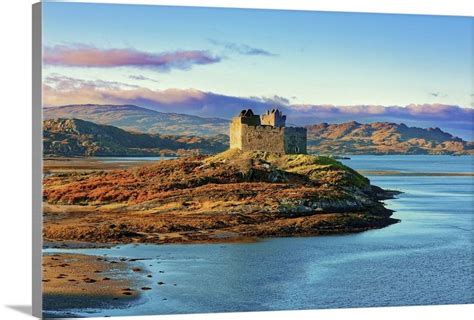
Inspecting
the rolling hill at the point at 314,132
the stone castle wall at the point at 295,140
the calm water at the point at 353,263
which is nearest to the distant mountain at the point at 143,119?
the rolling hill at the point at 314,132

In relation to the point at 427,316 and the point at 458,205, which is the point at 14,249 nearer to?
the point at 427,316

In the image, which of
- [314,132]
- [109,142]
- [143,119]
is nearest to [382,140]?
[314,132]

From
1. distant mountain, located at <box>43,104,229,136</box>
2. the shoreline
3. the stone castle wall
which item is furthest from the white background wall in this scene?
the stone castle wall

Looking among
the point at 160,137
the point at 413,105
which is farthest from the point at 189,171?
the point at 413,105

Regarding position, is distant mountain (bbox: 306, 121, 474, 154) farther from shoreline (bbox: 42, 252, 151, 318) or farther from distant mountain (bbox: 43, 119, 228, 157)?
shoreline (bbox: 42, 252, 151, 318)

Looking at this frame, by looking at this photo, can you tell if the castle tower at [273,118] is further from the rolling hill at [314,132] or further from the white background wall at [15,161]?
the white background wall at [15,161]

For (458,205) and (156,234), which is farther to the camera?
(458,205)
